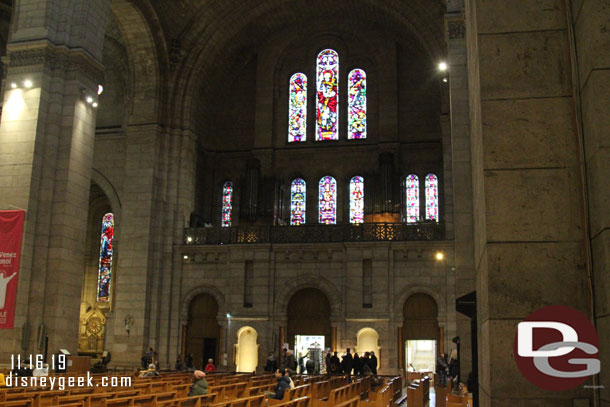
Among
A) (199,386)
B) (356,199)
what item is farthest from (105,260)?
(199,386)

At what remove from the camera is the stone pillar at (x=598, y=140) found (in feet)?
16.8

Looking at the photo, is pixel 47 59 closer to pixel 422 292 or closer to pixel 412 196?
pixel 422 292

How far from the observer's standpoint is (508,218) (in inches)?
224

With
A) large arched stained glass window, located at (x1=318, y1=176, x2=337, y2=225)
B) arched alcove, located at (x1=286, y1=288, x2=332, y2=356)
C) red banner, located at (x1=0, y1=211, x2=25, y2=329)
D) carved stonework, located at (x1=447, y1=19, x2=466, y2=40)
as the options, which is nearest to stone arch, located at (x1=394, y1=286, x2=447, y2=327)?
arched alcove, located at (x1=286, y1=288, x2=332, y2=356)

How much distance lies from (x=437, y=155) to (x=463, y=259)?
651 inches

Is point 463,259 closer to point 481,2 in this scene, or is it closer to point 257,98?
point 481,2

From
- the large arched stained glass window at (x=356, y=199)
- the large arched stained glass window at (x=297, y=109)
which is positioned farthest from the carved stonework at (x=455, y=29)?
the large arched stained glass window at (x=297, y=109)

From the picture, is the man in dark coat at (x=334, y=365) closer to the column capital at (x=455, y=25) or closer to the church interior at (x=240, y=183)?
the church interior at (x=240, y=183)

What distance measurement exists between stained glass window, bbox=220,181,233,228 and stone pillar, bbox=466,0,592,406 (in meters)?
29.2

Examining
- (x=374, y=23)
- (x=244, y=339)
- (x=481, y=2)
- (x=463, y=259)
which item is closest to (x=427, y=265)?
(x=244, y=339)

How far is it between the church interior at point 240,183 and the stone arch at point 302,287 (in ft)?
0.23

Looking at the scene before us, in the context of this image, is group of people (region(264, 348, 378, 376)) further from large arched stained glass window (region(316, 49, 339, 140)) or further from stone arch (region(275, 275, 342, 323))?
large arched stained glass window (region(316, 49, 339, 140))

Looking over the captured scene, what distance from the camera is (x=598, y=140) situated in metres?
5.34

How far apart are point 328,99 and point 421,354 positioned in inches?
555
